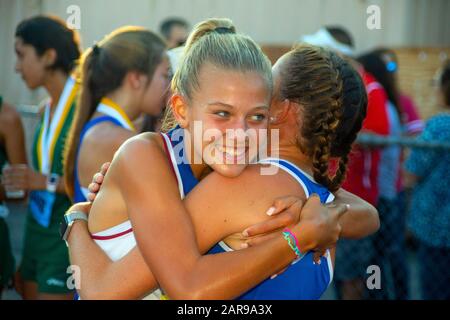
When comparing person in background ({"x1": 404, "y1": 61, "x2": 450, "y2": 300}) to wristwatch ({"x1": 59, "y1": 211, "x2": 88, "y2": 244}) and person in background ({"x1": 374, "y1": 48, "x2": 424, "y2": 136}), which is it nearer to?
person in background ({"x1": 374, "y1": 48, "x2": 424, "y2": 136})

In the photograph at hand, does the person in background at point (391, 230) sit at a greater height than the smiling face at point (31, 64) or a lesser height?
lesser

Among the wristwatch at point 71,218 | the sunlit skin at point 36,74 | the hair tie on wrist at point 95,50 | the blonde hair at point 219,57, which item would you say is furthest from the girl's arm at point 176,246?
the sunlit skin at point 36,74

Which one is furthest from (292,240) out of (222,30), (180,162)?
(222,30)

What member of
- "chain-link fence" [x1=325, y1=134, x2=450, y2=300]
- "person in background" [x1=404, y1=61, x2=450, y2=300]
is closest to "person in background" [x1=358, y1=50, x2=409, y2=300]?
"chain-link fence" [x1=325, y1=134, x2=450, y2=300]

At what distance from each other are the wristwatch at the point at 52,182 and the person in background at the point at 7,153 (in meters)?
0.38

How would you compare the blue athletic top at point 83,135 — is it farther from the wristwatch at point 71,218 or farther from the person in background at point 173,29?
the person in background at point 173,29

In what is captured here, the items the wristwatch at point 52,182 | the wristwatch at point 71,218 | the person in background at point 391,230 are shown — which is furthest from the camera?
the person in background at point 391,230

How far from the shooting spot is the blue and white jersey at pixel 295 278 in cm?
201

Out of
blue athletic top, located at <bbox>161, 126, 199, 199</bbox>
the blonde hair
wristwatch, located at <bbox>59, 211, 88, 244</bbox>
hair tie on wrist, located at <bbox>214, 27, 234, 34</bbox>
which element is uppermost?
hair tie on wrist, located at <bbox>214, 27, 234, 34</bbox>

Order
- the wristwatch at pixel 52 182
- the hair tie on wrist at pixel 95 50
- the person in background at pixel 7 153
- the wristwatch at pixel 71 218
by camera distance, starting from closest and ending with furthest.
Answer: the wristwatch at pixel 71 218
the hair tie on wrist at pixel 95 50
the wristwatch at pixel 52 182
the person in background at pixel 7 153

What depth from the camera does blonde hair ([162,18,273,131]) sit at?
202 centimetres

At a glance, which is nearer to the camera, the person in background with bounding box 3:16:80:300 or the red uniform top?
the person in background with bounding box 3:16:80:300

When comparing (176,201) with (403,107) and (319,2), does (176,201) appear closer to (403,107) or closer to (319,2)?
(403,107)

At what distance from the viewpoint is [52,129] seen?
4086mm
